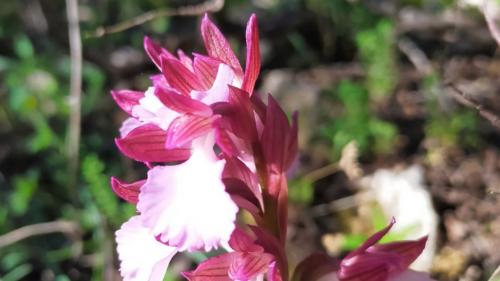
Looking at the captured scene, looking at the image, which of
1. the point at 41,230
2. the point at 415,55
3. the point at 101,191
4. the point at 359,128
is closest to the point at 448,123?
the point at 359,128

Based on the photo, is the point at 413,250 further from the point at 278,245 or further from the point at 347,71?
the point at 347,71

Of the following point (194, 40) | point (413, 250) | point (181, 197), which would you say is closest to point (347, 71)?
point (194, 40)

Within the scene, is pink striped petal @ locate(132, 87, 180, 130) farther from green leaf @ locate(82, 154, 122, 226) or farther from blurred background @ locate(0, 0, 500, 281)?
green leaf @ locate(82, 154, 122, 226)

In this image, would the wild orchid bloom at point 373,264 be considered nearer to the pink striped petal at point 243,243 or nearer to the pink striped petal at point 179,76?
the pink striped petal at point 243,243

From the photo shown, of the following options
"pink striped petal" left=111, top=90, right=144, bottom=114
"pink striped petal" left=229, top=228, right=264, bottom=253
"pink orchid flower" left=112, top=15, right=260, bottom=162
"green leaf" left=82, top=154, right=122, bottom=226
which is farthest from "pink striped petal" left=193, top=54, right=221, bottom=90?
"green leaf" left=82, top=154, right=122, bottom=226

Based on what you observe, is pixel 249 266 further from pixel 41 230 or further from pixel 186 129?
pixel 41 230
